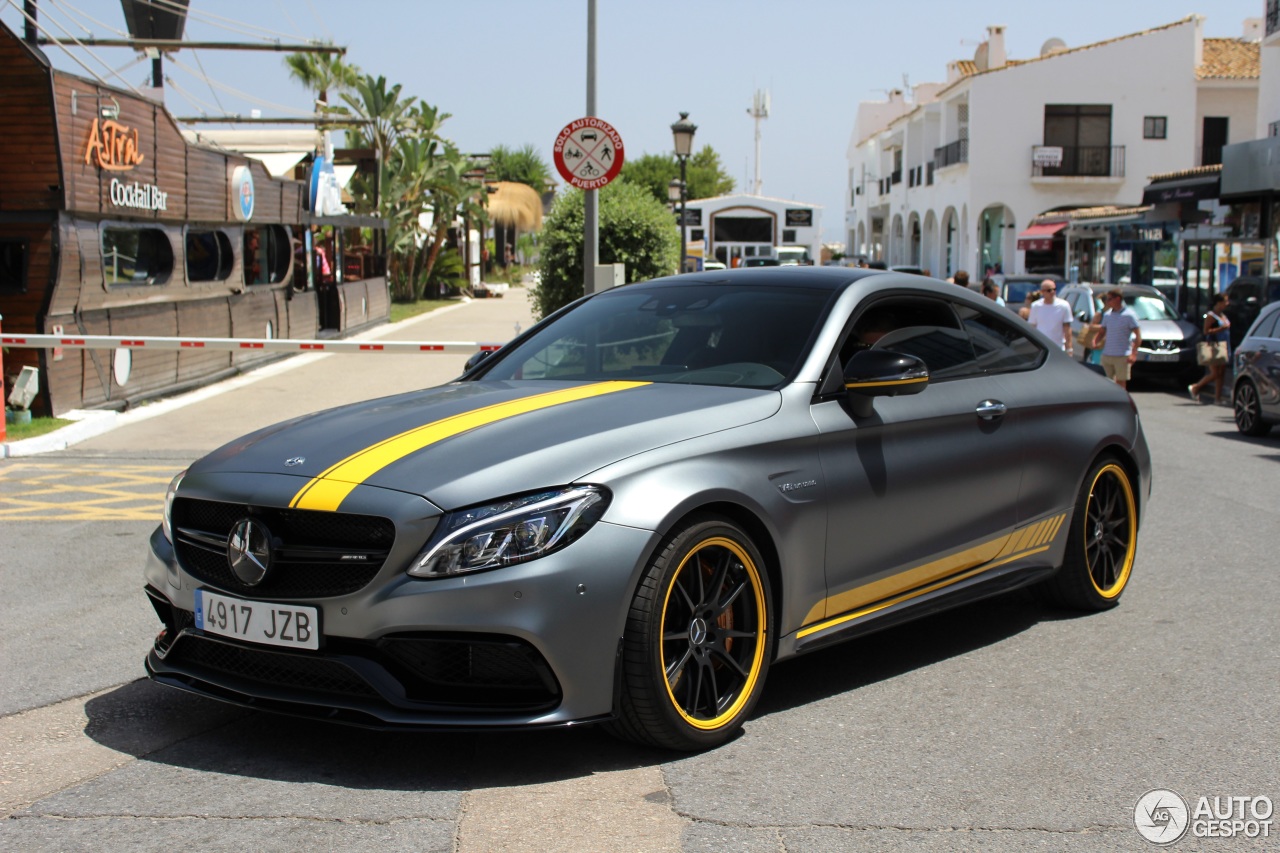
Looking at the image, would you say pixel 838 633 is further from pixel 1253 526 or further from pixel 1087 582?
pixel 1253 526

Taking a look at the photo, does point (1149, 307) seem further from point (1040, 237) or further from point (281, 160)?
point (1040, 237)

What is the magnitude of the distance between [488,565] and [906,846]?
1387mm

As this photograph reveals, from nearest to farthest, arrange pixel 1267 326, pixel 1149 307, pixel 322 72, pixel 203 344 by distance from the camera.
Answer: pixel 203 344, pixel 1267 326, pixel 1149 307, pixel 322 72

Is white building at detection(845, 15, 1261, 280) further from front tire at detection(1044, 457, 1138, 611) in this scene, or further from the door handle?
the door handle

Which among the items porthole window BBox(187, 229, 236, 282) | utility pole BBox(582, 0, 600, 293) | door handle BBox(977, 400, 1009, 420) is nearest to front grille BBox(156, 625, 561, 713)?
door handle BBox(977, 400, 1009, 420)

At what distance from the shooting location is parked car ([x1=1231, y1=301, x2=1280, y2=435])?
1451cm

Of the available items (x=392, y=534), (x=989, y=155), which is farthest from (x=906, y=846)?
(x=989, y=155)

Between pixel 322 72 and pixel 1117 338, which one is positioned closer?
pixel 1117 338

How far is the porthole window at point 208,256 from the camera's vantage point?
18578 mm

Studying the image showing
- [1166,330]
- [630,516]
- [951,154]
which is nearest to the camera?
[630,516]

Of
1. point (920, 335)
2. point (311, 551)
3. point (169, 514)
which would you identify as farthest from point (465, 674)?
point (920, 335)

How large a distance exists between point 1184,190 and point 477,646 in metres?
25.5

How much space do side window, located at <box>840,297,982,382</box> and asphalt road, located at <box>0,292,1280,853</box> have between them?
121cm

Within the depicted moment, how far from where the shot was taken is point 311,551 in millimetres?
4020
